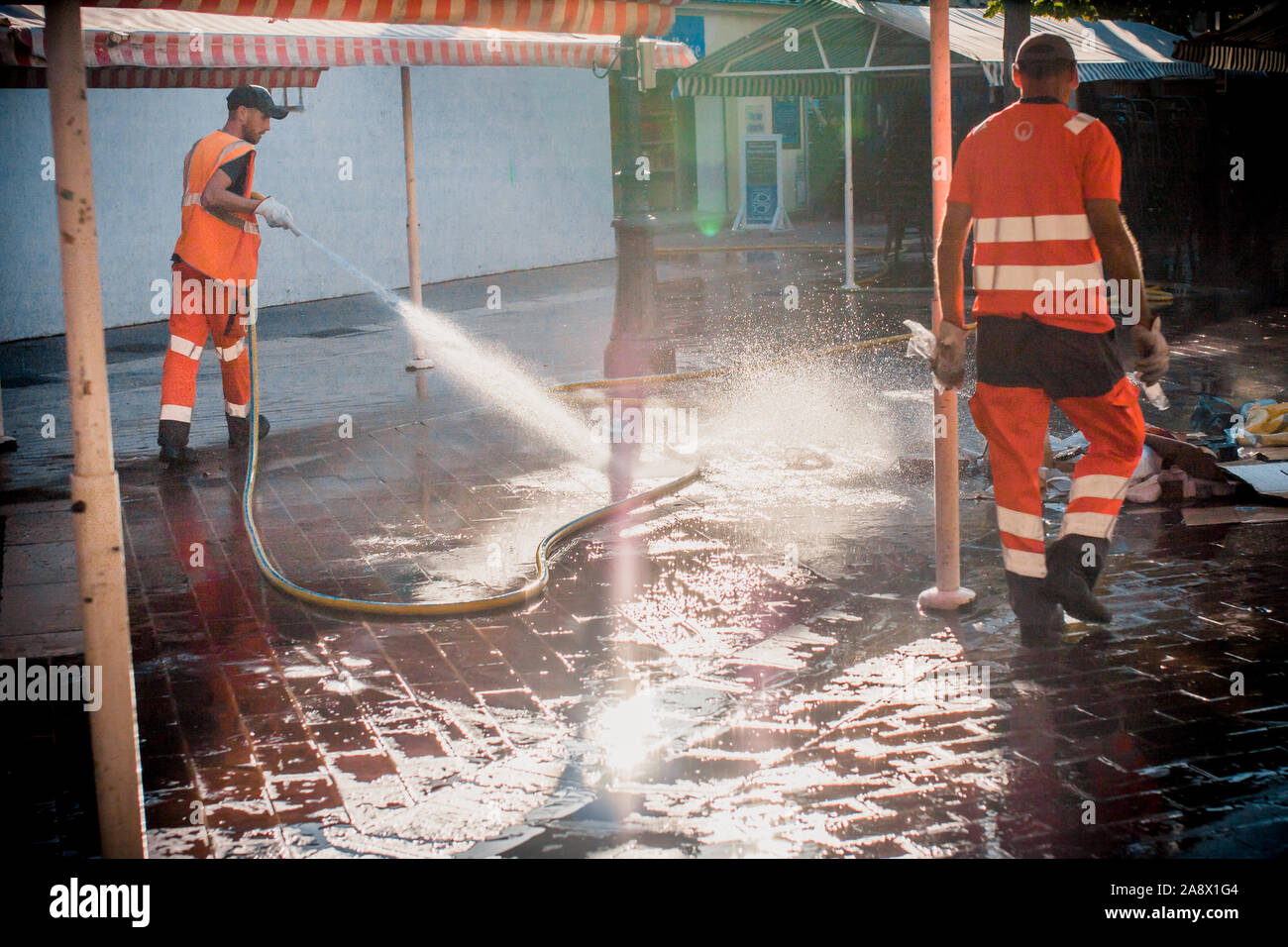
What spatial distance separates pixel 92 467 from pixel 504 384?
794 cm

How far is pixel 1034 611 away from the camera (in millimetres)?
5195

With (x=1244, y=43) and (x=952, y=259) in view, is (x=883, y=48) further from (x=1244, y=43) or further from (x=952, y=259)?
(x=952, y=259)

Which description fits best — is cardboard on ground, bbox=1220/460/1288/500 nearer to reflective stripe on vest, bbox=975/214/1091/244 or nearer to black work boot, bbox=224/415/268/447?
reflective stripe on vest, bbox=975/214/1091/244

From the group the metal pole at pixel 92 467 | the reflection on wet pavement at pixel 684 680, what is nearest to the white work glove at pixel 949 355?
the reflection on wet pavement at pixel 684 680

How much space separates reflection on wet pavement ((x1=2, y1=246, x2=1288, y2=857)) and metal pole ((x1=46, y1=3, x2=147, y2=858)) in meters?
0.44

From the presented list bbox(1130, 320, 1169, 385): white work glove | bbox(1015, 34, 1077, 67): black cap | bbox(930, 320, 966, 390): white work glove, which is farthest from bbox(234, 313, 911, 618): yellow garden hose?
bbox(1015, 34, 1077, 67): black cap

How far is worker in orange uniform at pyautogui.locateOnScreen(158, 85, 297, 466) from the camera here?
8648mm

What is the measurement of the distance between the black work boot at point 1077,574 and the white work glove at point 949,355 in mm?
724

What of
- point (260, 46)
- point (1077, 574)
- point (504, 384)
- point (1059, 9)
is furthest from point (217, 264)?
point (1059, 9)

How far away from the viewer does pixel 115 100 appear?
615 inches
